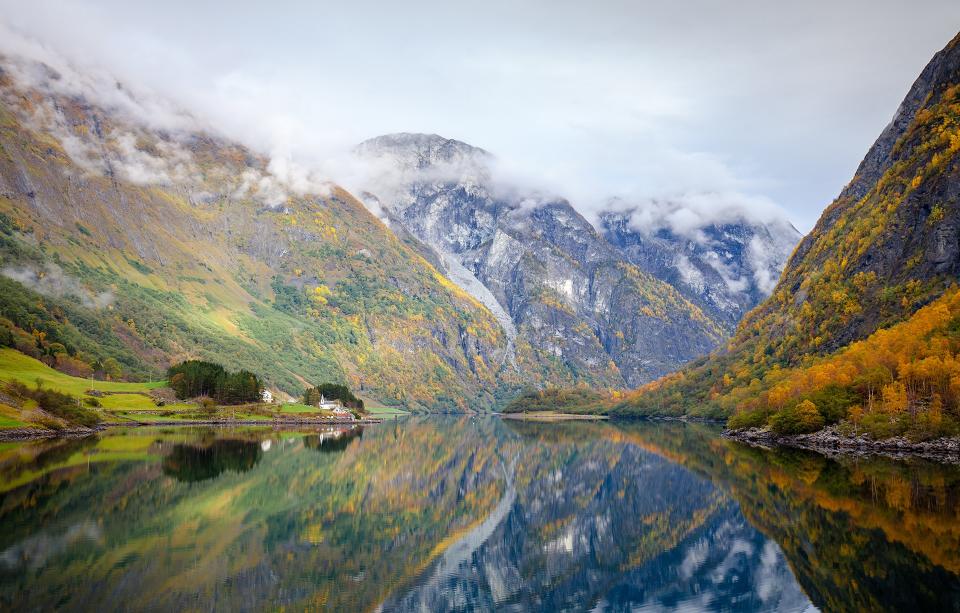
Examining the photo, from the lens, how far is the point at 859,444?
8212 centimetres

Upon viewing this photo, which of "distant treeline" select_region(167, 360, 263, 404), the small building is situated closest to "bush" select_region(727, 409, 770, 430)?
the small building

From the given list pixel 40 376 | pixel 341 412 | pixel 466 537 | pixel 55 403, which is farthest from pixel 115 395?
pixel 466 537

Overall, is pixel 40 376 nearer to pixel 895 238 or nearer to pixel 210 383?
pixel 210 383

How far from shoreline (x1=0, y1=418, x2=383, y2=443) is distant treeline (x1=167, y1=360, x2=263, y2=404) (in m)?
11.0

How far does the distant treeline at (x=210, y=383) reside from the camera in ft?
479

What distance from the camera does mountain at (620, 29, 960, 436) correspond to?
81.6 metres

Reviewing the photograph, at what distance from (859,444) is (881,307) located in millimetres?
53583

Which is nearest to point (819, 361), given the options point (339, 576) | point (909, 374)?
point (909, 374)

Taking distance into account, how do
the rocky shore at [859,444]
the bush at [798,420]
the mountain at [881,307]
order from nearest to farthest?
the rocky shore at [859,444]
the mountain at [881,307]
the bush at [798,420]

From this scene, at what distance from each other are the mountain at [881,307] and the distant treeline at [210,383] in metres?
102

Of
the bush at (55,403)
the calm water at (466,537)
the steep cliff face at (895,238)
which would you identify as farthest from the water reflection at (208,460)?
the steep cliff face at (895,238)

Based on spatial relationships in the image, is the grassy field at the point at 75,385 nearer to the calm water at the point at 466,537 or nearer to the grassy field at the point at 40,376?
the grassy field at the point at 40,376

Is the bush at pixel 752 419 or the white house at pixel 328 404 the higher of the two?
the white house at pixel 328 404

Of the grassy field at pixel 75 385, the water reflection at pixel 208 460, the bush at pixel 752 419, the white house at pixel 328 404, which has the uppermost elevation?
the grassy field at pixel 75 385
